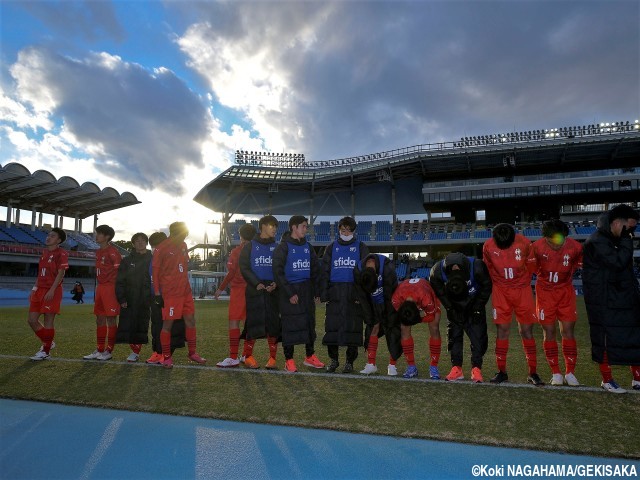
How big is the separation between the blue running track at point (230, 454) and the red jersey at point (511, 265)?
7.27ft

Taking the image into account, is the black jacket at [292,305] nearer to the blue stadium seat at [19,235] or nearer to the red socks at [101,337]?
the red socks at [101,337]

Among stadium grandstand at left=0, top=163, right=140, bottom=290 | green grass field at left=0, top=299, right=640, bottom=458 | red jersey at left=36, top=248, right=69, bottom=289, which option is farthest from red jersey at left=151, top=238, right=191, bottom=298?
stadium grandstand at left=0, top=163, right=140, bottom=290

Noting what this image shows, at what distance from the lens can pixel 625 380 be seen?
199 inches

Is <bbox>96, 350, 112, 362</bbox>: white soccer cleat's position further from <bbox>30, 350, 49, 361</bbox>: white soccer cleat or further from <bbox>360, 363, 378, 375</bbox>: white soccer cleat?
<bbox>360, 363, 378, 375</bbox>: white soccer cleat

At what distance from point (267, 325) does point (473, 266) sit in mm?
2764

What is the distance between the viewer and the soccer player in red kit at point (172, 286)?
584cm

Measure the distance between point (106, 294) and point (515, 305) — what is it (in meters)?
5.79

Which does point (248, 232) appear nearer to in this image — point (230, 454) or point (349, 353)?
point (349, 353)

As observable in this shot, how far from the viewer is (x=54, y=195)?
1690 inches

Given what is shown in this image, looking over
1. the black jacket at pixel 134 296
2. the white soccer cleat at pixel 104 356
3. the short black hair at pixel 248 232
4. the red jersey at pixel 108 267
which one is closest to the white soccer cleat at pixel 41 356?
the white soccer cleat at pixel 104 356

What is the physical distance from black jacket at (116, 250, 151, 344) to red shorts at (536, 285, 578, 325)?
17.8ft

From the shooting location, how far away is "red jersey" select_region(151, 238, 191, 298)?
233 inches

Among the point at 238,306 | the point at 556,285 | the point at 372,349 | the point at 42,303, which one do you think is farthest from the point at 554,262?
the point at 42,303

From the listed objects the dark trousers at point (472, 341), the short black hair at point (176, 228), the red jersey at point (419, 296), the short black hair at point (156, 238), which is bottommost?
the dark trousers at point (472, 341)
